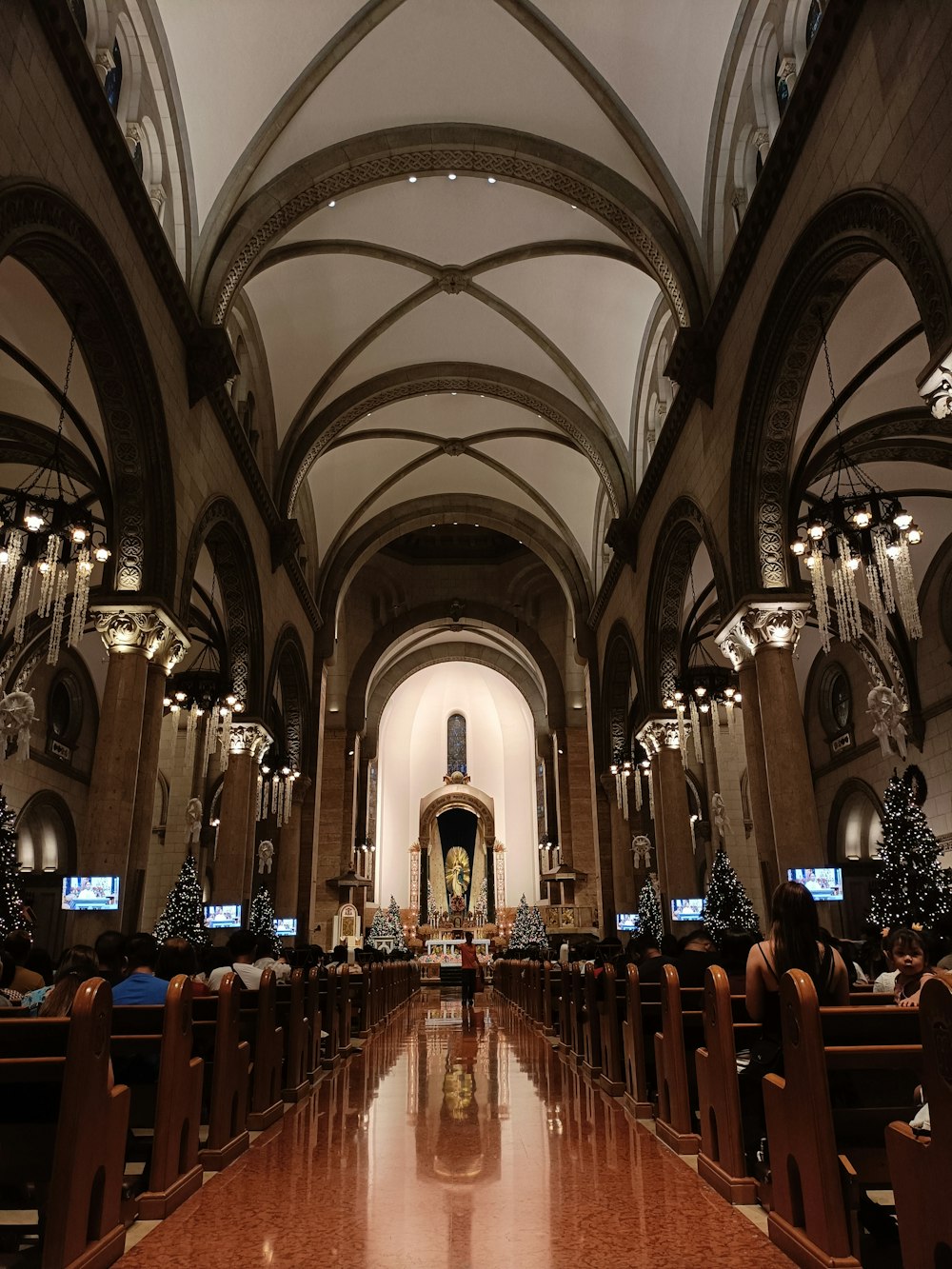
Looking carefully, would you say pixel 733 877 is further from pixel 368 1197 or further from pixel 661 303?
pixel 368 1197

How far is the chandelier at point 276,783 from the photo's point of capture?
1825cm

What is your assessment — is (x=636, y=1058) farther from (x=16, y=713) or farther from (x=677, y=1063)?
(x=16, y=713)

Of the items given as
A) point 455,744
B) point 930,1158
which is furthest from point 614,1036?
point 455,744

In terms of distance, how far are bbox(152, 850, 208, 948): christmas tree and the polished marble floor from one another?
760 centimetres

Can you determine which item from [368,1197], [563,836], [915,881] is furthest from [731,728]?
[368,1197]

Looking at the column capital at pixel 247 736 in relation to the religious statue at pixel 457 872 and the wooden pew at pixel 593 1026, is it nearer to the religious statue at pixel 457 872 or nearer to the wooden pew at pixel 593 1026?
A: the wooden pew at pixel 593 1026

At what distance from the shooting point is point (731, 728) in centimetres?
2445

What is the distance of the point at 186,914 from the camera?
14.3 m

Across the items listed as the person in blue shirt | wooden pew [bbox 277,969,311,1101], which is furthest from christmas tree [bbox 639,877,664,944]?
the person in blue shirt

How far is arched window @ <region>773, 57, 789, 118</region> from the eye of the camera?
1018 cm

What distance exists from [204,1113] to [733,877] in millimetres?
11636

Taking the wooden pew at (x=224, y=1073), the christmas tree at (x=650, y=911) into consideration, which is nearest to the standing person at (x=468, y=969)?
the christmas tree at (x=650, y=911)

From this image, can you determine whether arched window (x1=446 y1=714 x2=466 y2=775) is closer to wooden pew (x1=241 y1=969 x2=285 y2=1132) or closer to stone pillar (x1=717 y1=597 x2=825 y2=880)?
stone pillar (x1=717 y1=597 x2=825 y2=880)

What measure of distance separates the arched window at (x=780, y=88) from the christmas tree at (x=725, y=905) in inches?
434
